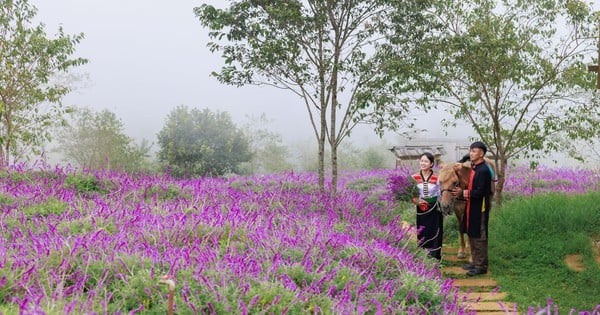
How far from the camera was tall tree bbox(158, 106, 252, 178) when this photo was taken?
76.3 feet

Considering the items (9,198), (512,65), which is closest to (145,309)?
(9,198)

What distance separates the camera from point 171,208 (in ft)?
22.3

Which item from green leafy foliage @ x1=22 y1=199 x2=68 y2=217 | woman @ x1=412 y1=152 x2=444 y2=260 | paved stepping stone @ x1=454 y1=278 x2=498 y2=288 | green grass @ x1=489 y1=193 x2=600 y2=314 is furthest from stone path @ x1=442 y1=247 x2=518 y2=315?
green leafy foliage @ x1=22 y1=199 x2=68 y2=217

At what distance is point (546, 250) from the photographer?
351 inches

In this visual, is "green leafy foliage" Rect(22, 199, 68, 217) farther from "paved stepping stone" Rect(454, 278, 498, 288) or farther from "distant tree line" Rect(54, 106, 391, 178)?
"distant tree line" Rect(54, 106, 391, 178)

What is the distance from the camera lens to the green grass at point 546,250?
723 cm

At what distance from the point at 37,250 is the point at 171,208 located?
261cm

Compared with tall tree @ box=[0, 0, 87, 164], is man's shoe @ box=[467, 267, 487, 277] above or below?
below

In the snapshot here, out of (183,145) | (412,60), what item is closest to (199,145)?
(183,145)

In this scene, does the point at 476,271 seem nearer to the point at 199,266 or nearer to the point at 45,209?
the point at 199,266

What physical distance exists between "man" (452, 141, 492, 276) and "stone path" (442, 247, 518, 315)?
0.17m

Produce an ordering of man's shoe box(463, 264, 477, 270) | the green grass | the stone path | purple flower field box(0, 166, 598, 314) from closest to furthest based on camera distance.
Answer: purple flower field box(0, 166, 598, 314), the stone path, the green grass, man's shoe box(463, 264, 477, 270)

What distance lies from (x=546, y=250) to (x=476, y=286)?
2.11 metres

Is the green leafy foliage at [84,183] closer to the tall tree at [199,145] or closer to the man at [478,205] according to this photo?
the man at [478,205]
